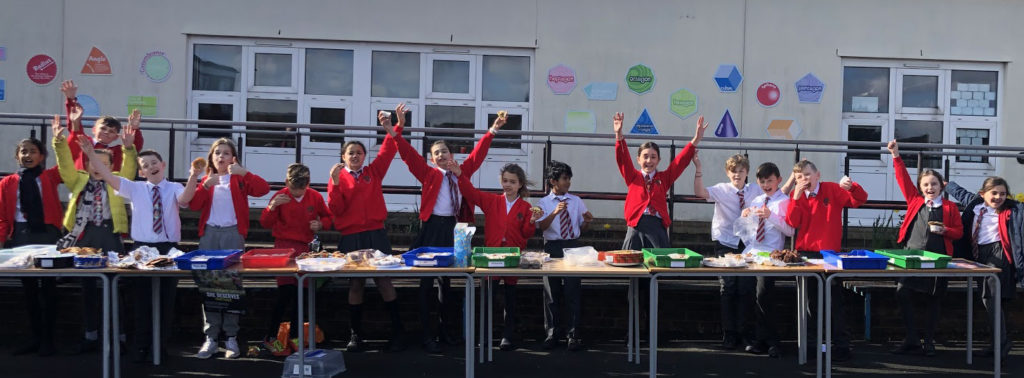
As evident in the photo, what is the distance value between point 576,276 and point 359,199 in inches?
74.8

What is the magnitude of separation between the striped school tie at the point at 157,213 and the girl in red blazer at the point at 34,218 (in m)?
0.99

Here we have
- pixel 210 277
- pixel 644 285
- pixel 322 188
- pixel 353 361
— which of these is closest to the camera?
pixel 210 277

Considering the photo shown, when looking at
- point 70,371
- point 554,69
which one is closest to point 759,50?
point 554,69

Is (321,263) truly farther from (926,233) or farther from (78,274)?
(926,233)

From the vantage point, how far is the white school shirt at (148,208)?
5.86 metres

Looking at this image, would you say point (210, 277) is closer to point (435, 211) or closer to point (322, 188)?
point (435, 211)

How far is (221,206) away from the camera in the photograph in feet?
19.9

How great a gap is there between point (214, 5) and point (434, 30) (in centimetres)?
278

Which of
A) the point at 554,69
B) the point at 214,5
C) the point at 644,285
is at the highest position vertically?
the point at 214,5

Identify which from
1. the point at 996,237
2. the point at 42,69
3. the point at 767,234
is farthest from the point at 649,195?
the point at 42,69

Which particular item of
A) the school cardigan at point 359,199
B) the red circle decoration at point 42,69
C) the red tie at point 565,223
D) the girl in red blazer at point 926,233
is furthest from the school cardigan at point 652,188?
the red circle decoration at point 42,69

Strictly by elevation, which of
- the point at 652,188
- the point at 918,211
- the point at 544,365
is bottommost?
the point at 544,365

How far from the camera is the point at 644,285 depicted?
21.6 ft

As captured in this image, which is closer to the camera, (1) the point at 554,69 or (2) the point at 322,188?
(2) the point at 322,188
